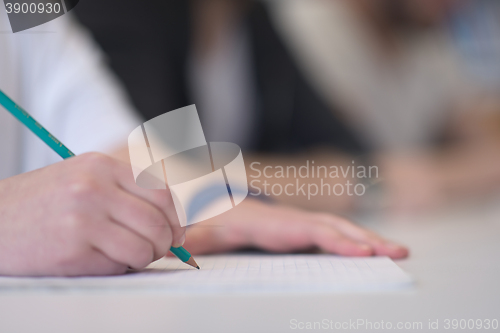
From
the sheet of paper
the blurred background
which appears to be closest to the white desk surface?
the sheet of paper

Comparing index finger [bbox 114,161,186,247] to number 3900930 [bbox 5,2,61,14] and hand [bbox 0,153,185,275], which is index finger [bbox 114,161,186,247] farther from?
number 3900930 [bbox 5,2,61,14]

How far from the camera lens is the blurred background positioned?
0.35m

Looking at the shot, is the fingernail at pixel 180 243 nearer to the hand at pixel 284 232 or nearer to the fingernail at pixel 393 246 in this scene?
the hand at pixel 284 232

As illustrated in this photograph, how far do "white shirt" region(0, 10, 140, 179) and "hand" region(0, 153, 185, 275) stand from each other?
9cm

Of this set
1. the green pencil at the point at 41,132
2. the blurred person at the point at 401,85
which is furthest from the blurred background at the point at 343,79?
the green pencil at the point at 41,132

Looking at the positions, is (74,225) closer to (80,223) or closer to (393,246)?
(80,223)

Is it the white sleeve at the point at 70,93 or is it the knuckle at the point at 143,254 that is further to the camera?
the white sleeve at the point at 70,93

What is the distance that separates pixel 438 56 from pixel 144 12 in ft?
0.91

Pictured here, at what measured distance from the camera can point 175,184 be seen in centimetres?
27

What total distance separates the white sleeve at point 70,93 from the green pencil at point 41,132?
0.07 meters

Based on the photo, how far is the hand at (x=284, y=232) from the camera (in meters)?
0.31

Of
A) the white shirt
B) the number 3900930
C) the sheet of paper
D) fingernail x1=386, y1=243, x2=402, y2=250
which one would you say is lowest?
fingernail x1=386, y1=243, x2=402, y2=250

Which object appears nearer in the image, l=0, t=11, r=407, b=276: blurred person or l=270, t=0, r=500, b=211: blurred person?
l=0, t=11, r=407, b=276: blurred person

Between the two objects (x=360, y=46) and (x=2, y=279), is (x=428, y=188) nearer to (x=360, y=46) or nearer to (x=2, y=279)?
(x=360, y=46)
